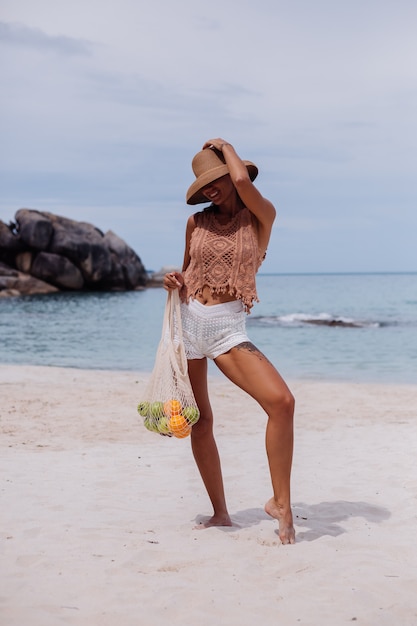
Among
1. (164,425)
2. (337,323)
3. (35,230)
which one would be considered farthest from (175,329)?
(35,230)

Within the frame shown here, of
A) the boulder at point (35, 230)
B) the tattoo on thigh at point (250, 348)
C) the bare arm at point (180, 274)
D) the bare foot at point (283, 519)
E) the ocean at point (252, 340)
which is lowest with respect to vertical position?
the ocean at point (252, 340)

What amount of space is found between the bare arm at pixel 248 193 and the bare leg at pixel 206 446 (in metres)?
0.83

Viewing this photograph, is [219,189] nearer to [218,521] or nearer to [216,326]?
[216,326]

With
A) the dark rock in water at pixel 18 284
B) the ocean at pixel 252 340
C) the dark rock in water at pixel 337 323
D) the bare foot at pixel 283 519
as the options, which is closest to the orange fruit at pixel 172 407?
the bare foot at pixel 283 519

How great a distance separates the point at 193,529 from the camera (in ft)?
15.2

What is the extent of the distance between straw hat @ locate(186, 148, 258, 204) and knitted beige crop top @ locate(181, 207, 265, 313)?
21 centimetres

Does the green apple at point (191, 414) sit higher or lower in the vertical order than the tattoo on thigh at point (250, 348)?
lower

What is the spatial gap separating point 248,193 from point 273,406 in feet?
3.81

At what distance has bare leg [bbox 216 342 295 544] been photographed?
407 centimetres

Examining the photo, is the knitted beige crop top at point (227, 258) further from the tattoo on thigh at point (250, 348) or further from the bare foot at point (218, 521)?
the bare foot at point (218, 521)

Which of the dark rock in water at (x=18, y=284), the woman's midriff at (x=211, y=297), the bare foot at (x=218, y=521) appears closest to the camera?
the woman's midriff at (x=211, y=297)

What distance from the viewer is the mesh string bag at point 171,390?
13.9 ft

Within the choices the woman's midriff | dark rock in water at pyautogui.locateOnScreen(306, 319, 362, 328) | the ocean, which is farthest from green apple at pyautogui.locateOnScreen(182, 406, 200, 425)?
dark rock in water at pyautogui.locateOnScreen(306, 319, 362, 328)

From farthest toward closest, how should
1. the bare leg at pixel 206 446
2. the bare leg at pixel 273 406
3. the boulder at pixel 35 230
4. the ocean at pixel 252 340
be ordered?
1. the boulder at pixel 35 230
2. the ocean at pixel 252 340
3. the bare leg at pixel 206 446
4. the bare leg at pixel 273 406
